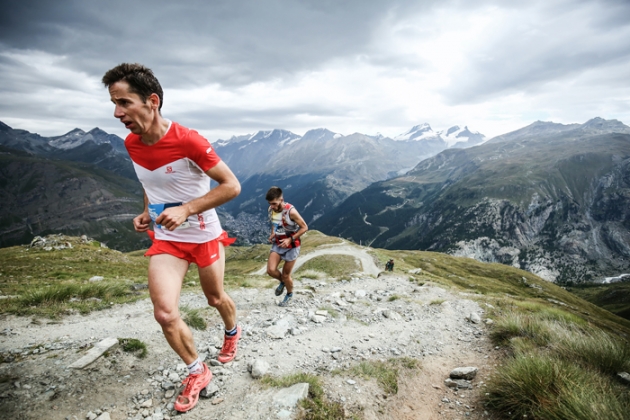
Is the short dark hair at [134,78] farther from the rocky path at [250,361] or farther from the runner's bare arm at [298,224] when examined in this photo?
the runner's bare arm at [298,224]

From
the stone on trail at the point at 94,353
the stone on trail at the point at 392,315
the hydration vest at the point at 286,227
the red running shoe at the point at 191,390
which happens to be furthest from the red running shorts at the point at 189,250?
the stone on trail at the point at 392,315

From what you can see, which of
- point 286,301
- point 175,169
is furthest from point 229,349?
point 286,301

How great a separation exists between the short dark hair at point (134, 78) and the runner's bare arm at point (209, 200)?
144cm

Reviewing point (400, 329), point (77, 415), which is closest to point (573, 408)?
point (400, 329)

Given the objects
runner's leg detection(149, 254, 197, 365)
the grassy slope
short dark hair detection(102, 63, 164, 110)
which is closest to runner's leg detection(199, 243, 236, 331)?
runner's leg detection(149, 254, 197, 365)

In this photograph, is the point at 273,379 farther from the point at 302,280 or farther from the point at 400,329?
the point at 302,280

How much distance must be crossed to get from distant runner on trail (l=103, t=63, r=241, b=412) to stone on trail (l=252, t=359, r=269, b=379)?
3.27 feet

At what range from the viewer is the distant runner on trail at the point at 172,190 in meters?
4.17

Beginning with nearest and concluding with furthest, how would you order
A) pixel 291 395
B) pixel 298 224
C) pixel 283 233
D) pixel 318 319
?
pixel 291 395
pixel 318 319
pixel 298 224
pixel 283 233

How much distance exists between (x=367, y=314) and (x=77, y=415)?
8.35 metres

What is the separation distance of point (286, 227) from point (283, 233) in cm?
27

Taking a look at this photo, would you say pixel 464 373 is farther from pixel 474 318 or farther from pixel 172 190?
pixel 172 190

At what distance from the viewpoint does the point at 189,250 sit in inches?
189

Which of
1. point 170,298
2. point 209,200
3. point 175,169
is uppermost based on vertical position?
point 175,169
